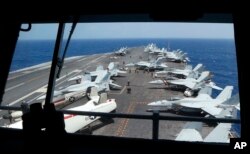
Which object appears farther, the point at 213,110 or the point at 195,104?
the point at 195,104

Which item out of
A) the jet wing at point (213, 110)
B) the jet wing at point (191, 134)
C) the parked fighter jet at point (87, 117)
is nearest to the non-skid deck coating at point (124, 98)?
the parked fighter jet at point (87, 117)

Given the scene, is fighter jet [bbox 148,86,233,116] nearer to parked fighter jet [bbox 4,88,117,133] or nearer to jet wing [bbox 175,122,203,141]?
parked fighter jet [bbox 4,88,117,133]

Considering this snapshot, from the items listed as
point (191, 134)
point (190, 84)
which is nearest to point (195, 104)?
point (190, 84)

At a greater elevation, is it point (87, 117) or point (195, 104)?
point (87, 117)

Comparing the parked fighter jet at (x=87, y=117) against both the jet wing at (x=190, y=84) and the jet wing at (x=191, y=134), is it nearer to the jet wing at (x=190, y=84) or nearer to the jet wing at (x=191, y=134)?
the jet wing at (x=191, y=134)

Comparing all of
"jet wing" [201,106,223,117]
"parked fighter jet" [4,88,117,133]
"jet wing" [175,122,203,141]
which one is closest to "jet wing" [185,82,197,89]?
"jet wing" [201,106,223,117]

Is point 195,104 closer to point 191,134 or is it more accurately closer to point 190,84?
point 190,84

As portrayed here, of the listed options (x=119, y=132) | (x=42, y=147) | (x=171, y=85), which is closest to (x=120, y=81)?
(x=171, y=85)

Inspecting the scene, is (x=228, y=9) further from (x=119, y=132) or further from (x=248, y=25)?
(x=119, y=132)

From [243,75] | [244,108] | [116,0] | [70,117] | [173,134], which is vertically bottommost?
[173,134]

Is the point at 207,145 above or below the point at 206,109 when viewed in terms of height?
above

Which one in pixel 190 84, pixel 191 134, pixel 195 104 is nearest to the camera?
pixel 191 134
